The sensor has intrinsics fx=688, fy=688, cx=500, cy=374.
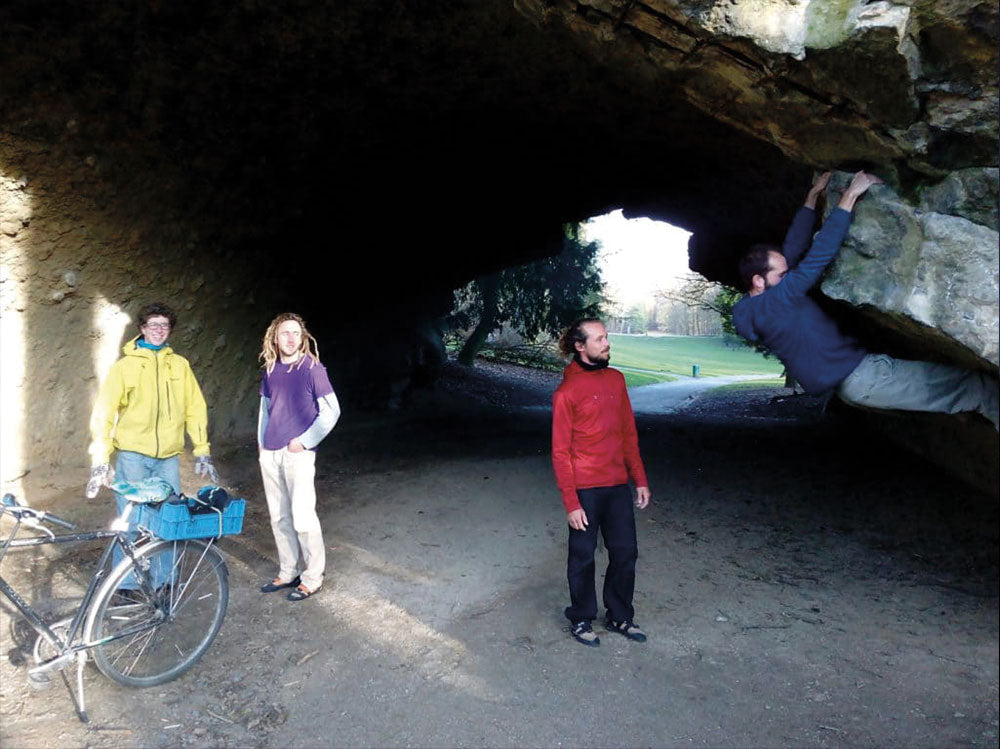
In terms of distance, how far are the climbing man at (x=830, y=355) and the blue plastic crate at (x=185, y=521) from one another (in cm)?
339

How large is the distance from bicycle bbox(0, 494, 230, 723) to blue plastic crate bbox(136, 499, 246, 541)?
0.09 meters

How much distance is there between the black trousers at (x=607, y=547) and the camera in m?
4.57

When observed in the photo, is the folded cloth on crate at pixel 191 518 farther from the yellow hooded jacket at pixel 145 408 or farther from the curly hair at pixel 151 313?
the curly hair at pixel 151 313

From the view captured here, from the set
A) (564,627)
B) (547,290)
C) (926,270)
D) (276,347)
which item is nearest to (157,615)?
(276,347)

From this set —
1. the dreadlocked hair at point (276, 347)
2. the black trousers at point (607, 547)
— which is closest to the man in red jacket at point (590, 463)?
the black trousers at point (607, 547)

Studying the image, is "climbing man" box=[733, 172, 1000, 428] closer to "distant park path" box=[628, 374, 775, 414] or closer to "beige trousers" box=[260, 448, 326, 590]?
"beige trousers" box=[260, 448, 326, 590]

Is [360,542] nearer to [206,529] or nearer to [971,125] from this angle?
[206,529]

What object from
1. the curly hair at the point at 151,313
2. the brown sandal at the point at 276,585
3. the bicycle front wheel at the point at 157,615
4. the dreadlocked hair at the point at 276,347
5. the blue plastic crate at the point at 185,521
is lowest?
the brown sandal at the point at 276,585

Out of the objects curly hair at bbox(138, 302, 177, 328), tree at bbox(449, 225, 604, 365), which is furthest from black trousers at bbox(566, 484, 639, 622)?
tree at bbox(449, 225, 604, 365)

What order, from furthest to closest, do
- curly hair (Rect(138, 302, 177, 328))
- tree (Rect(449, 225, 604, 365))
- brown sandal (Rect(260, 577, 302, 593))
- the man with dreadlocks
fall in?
tree (Rect(449, 225, 604, 365)) < brown sandal (Rect(260, 577, 302, 593)) < the man with dreadlocks < curly hair (Rect(138, 302, 177, 328))

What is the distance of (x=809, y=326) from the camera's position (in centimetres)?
402

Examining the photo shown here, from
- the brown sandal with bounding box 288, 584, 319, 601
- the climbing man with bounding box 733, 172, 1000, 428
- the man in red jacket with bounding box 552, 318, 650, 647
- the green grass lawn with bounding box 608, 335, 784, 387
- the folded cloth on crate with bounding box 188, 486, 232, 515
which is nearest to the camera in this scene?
the climbing man with bounding box 733, 172, 1000, 428

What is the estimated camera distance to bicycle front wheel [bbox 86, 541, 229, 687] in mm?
3961

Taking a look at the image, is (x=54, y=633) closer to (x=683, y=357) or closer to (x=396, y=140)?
(x=396, y=140)
